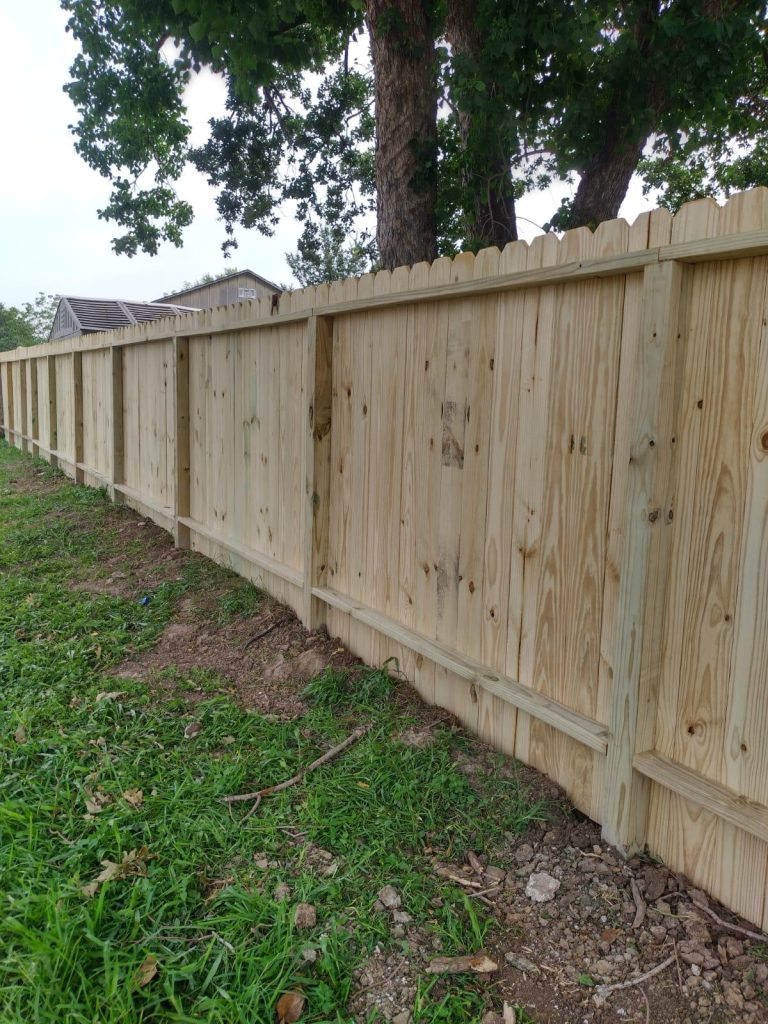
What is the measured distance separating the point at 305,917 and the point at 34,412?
12.3 metres

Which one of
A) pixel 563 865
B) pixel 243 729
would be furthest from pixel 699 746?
pixel 243 729

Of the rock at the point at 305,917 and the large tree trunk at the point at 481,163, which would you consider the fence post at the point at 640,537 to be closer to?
the rock at the point at 305,917

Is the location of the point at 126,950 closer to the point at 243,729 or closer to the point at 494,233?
the point at 243,729

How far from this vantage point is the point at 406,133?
565 cm

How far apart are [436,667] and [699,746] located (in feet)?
4.08

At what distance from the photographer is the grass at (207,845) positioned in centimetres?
167

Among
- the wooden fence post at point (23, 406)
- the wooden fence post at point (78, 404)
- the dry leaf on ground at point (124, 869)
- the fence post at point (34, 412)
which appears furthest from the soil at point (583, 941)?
the wooden fence post at point (23, 406)

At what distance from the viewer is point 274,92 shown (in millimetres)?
10016

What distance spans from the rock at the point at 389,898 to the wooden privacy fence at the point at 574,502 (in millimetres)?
680

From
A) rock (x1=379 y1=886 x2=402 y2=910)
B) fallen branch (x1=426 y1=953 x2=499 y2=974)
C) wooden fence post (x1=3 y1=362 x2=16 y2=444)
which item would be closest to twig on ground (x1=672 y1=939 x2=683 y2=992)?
fallen branch (x1=426 y1=953 x2=499 y2=974)

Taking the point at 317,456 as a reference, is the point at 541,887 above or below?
below

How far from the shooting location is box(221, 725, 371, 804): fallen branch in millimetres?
2438

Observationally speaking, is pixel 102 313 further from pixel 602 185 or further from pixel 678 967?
pixel 678 967

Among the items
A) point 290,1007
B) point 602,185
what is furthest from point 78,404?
point 290,1007
